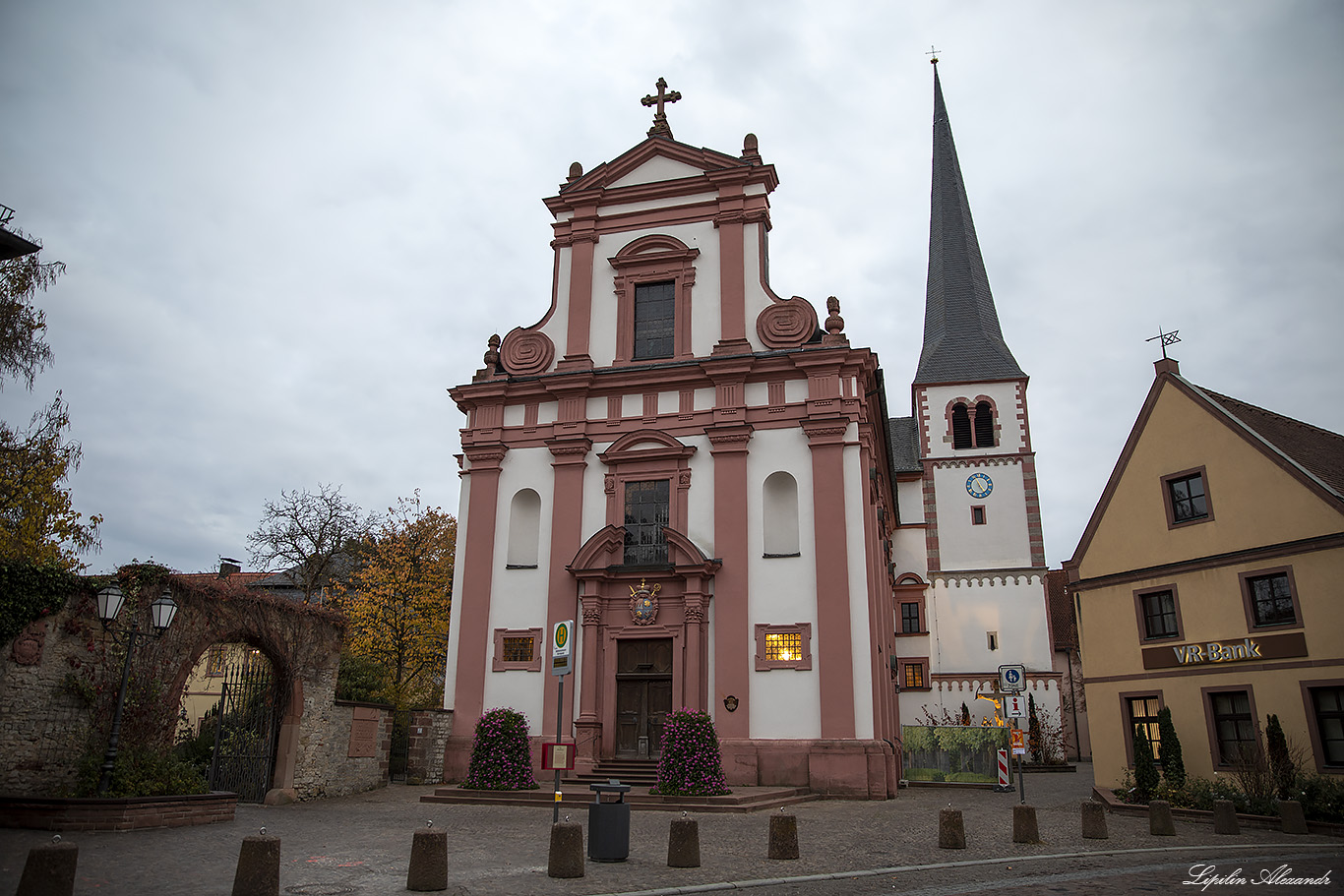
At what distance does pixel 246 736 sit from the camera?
18.4m

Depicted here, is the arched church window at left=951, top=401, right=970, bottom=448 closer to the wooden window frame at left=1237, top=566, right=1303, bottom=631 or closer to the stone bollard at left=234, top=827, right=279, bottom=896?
the wooden window frame at left=1237, top=566, right=1303, bottom=631

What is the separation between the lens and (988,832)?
44.5ft

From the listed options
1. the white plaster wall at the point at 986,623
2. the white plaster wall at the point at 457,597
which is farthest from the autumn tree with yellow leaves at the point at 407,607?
the white plaster wall at the point at 986,623

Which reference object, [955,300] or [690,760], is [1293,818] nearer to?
[690,760]

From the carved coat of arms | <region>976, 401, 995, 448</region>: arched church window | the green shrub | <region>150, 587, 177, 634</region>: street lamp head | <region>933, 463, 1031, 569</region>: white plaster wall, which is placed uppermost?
<region>976, 401, 995, 448</region>: arched church window

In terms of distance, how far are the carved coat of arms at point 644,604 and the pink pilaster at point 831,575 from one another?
12.2ft

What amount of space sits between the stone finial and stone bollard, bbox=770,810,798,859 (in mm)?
18007

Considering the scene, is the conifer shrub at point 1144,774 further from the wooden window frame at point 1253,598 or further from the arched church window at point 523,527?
the arched church window at point 523,527

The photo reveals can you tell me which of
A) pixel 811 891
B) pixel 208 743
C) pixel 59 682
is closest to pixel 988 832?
pixel 811 891

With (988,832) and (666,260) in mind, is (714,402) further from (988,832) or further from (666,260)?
(988,832)

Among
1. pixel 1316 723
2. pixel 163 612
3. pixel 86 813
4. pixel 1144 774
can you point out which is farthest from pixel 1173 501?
pixel 86 813

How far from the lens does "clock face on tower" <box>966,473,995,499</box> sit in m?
41.2

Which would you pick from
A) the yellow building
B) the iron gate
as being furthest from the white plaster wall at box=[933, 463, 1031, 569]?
the iron gate

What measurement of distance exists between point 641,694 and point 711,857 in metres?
10.5
